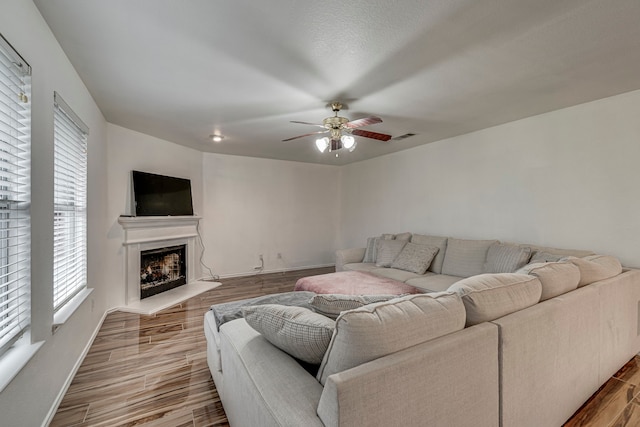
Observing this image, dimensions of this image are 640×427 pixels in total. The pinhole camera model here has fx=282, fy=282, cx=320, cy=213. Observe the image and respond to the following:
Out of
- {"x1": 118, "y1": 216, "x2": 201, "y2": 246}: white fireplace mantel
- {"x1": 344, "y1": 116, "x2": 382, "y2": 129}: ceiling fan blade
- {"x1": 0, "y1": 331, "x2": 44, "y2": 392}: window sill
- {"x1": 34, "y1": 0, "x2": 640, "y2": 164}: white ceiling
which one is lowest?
{"x1": 0, "y1": 331, "x2": 44, "y2": 392}: window sill

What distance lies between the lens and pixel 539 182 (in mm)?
3229

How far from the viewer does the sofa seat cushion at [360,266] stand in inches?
166

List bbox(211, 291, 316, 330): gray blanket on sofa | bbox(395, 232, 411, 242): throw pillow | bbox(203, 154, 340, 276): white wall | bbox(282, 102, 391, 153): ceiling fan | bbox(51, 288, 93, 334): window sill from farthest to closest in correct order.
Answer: bbox(203, 154, 340, 276): white wall → bbox(395, 232, 411, 242): throw pillow → bbox(282, 102, 391, 153): ceiling fan → bbox(211, 291, 316, 330): gray blanket on sofa → bbox(51, 288, 93, 334): window sill

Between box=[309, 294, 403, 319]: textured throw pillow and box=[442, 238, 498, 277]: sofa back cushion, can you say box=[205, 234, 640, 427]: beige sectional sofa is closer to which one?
box=[309, 294, 403, 319]: textured throw pillow

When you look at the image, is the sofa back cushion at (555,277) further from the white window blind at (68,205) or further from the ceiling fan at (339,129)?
the white window blind at (68,205)

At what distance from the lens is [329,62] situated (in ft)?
6.82

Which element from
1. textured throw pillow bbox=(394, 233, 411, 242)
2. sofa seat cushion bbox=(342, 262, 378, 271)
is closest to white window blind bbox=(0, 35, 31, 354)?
sofa seat cushion bbox=(342, 262, 378, 271)

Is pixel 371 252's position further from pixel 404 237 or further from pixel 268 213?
pixel 268 213

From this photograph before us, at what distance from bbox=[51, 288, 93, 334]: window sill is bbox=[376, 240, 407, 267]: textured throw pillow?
3459 millimetres

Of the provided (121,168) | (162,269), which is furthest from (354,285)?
(121,168)

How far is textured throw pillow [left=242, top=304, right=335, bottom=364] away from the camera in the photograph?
115cm

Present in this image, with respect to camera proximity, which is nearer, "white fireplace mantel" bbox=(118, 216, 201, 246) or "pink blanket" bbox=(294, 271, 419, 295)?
"pink blanket" bbox=(294, 271, 419, 295)

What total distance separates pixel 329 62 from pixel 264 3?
688 millimetres

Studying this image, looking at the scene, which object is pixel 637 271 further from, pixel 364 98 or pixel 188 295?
pixel 188 295
